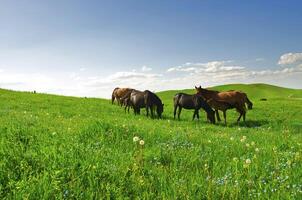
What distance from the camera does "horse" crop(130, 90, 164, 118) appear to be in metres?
30.0

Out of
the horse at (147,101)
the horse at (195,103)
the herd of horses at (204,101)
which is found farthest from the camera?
the horse at (147,101)

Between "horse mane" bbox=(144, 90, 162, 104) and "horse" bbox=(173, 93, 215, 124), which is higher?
"horse mane" bbox=(144, 90, 162, 104)

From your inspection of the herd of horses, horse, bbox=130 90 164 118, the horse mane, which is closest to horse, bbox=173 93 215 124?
the herd of horses

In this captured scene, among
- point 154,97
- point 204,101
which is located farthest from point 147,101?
point 204,101

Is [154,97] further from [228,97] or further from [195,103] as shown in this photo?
[228,97]

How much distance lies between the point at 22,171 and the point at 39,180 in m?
0.72

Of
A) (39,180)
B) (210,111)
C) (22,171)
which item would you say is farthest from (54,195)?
(210,111)

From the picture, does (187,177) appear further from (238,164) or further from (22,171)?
(22,171)

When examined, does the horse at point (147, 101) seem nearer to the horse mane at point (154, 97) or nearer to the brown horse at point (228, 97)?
the horse mane at point (154, 97)

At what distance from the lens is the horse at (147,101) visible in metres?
30.0

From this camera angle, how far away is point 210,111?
2867 centimetres

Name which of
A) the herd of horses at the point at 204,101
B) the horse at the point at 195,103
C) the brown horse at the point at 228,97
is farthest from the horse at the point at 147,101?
the brown horse at the point at 228,97

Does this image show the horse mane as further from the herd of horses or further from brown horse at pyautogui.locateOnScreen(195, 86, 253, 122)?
brown horse at pyautogui.locateOnScreen(195, 86, 253, 122)

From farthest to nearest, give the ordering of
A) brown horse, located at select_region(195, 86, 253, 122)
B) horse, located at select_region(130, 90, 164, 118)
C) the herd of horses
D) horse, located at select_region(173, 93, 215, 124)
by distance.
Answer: horse, located at select_region(130, 90, 164, 118) → brown horse, located at select_region(195, 86, 253, 122) → the herd of horses → horse, located at select_region(173, 93, 215, 124)
